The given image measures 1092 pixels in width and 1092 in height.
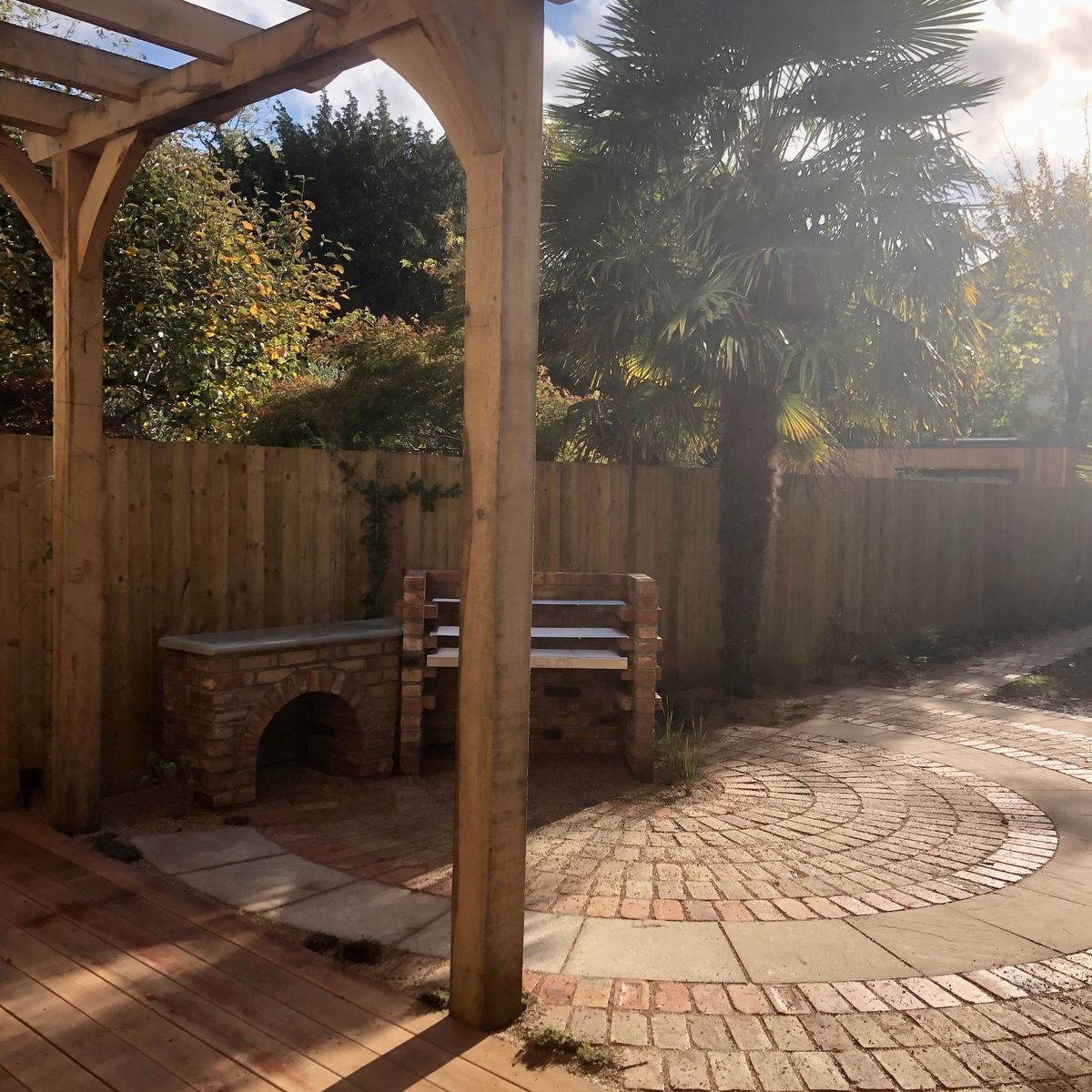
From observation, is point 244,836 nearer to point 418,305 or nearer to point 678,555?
point 678,555

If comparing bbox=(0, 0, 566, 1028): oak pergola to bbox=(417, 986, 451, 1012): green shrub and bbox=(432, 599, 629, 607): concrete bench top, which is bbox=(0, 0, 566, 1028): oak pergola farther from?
bbox=(432, 599, 629, 607): concrete bench top

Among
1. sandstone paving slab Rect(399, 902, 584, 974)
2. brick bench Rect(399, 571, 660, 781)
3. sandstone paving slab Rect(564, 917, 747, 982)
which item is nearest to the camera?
sandstone paving slab Rect(564, 917, 747, 982)

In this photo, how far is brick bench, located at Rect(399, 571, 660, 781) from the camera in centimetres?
589

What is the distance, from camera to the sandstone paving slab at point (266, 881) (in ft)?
13.2

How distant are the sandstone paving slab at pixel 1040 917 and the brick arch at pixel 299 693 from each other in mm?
3344

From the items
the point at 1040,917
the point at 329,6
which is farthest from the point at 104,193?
the point at 1040,917

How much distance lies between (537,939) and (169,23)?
3.65 meters

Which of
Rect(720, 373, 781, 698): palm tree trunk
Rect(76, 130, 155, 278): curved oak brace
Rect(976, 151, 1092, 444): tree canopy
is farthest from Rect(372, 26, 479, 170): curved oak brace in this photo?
Rect(976, 151, 1092, 444): tree canopy

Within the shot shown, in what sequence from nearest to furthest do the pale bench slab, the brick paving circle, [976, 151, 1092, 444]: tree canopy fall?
the brick paving circle < the pale bench slab < [976, 151, 1092, 444]: tree canopy

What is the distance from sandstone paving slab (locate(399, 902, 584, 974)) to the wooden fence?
2592mm

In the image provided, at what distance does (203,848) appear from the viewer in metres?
4.61

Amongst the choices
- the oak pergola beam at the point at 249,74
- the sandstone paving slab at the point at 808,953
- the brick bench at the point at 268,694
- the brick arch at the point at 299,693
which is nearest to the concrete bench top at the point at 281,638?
the brick bench at the point at 268,694

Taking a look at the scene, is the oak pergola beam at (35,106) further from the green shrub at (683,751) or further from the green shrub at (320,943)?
the green shrub at (683,751)

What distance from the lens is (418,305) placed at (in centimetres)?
2044
